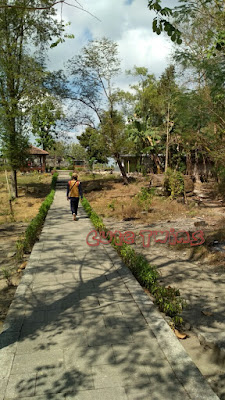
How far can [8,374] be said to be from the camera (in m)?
2.94

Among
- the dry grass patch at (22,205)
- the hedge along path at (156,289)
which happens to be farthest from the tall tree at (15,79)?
the hedge along path at (156,289)

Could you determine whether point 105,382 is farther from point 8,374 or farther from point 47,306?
point 47,306

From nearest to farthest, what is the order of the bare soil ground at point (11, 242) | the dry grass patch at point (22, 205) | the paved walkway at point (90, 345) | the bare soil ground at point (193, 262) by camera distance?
1. the paved walkway at point (90, 345)
2. the bare soil ground at point (193, 262)
3. the bare soil ground at point (11, 242)
4. the dry grass patch at point (22, 205)

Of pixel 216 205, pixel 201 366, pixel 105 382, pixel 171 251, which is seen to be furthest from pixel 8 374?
pixel 216 205

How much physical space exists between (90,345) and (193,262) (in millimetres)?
4301

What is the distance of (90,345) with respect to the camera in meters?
3.39

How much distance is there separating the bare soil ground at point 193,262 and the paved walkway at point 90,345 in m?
0.39

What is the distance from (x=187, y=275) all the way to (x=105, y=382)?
3.76 metres

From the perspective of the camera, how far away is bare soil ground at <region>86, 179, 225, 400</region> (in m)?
3.60

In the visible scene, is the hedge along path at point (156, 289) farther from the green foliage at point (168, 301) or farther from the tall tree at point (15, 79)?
the tall tree at point (15, 79)

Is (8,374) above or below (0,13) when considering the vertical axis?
below

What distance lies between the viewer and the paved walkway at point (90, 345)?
9.04ft

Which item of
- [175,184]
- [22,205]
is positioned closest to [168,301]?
[175,184]

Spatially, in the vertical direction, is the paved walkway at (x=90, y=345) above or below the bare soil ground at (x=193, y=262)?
above
